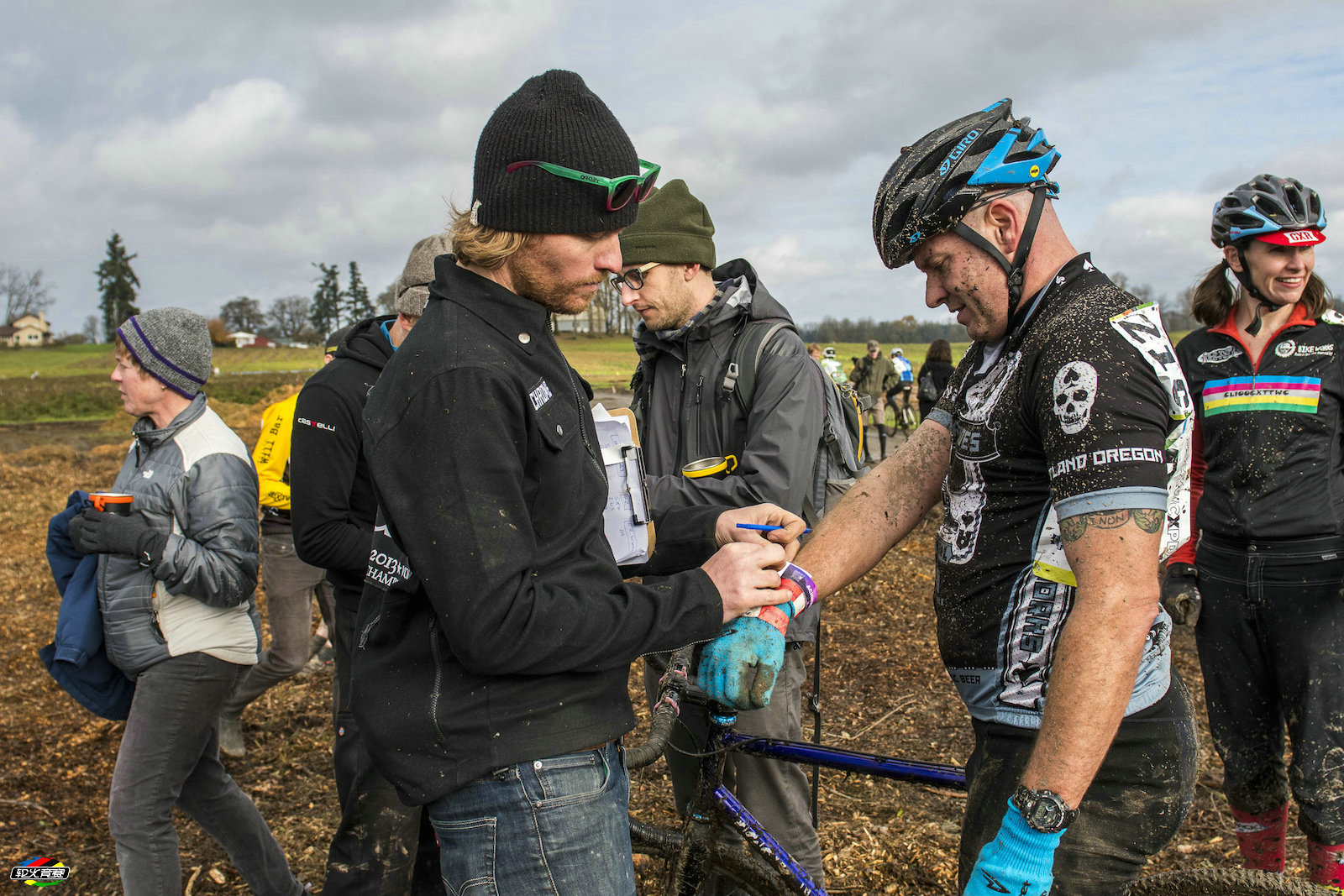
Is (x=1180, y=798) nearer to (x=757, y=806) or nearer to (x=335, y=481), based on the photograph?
(x=757, y=806)

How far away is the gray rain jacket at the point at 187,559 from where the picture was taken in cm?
325

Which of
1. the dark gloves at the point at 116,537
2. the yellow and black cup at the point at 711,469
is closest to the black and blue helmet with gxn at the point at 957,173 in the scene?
the yellow and black cup at the point at 711,469

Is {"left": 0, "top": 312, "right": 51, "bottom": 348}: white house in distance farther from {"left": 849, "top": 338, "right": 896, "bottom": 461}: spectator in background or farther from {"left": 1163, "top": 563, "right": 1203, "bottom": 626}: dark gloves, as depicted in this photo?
{"left": 1163, "top": 563, "right": 1203, "bottom": 626}: dark gloves

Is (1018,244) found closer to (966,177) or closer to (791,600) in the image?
(966,177)

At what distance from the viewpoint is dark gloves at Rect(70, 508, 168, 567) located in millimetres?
3189

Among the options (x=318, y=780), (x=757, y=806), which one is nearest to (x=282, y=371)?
(x=318, y=780)

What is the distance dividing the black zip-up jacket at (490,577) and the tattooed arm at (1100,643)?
693 mm

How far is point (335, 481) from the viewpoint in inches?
129

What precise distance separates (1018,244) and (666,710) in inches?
58.9

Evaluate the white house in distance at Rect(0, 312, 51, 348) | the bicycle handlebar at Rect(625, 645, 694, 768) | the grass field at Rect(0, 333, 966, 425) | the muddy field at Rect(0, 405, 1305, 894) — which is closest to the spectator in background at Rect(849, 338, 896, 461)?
the grass field at Rect(0, 333, 966, 425)

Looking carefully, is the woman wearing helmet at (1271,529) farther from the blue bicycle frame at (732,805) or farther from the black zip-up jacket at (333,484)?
the black zip-up jacket at (333,484)

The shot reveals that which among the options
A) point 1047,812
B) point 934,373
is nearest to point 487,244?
point 1047,812

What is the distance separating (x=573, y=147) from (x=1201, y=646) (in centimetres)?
348

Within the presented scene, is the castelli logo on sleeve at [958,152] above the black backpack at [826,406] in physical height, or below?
above
